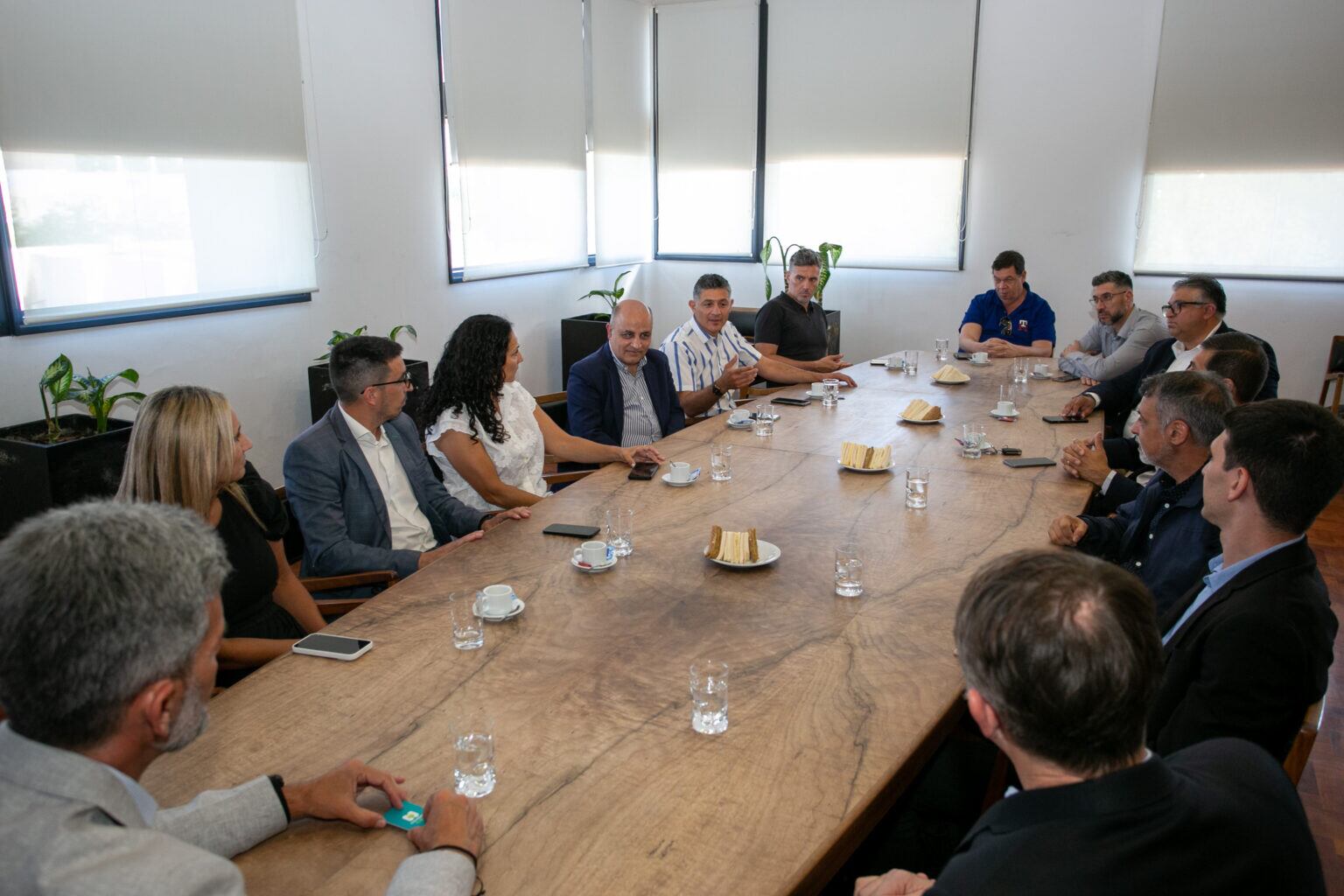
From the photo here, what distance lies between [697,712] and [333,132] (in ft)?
16.2

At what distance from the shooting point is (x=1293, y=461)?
6.11 feet

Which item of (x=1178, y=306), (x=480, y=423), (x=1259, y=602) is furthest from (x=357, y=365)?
(x=1178, y=306)

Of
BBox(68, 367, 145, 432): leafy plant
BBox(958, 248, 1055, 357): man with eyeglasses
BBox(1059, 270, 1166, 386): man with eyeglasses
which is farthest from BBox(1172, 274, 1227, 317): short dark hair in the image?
BBox(68, 367, 145, 432): leafy plant

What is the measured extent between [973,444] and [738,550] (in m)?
1.55

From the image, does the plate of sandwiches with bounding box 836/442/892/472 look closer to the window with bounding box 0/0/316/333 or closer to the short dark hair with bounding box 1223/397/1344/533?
the short dark hair with bounding box 1223/397/1344/533

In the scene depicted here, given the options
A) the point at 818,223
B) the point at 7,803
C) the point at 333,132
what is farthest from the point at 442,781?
the point at 818,223

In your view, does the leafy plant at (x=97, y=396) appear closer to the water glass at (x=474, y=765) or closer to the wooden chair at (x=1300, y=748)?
the water glass at (x=474, y=765)

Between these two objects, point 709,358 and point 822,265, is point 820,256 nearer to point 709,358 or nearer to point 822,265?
point 822,265

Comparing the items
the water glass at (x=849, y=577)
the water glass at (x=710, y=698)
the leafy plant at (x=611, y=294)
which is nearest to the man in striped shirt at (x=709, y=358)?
the leafy plant at (x=611, y=294)

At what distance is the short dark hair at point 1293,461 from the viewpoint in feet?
6.07

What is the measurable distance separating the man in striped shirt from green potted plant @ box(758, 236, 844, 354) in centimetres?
239

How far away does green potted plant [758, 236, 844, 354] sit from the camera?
782 cm

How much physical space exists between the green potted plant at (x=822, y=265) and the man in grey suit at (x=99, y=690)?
22.3ft

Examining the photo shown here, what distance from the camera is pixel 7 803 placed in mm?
1039
